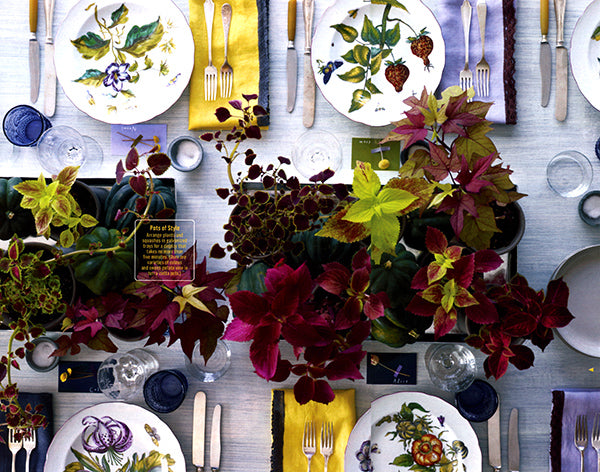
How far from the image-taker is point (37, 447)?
1.00 metres

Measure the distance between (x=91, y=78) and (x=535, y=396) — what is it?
1164mm

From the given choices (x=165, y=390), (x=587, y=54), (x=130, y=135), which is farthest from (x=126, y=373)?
(x=587, y=54)

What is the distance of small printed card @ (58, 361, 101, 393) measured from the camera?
102 centimetres

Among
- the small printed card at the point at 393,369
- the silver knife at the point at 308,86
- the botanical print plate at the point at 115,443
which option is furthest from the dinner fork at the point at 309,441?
the silver knife at the point at 308,86

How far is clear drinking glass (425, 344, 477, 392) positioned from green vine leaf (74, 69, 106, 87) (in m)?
0.90

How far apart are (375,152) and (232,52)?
0.37 metres

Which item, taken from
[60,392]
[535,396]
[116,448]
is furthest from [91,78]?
[535,396]

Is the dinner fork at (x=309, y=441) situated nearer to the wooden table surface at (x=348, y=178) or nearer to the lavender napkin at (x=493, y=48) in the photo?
the wooden table surface at (x=348, y=178)

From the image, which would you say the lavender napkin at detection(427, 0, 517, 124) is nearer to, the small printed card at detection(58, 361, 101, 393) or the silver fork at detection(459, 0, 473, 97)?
the silver fork at detection(459, 0, 473, 97)

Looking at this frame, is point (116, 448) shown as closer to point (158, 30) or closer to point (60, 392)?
point (60, 392)

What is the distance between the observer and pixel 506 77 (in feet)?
3.31

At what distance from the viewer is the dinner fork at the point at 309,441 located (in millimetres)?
985

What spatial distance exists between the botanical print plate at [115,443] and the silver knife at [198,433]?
0.03 meters

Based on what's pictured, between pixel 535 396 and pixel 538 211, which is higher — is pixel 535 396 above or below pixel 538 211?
below
